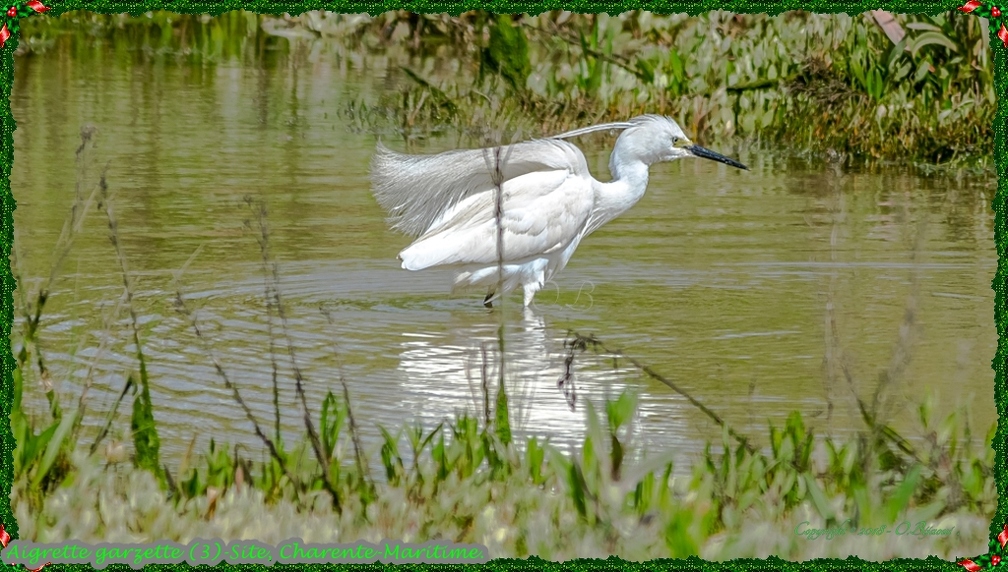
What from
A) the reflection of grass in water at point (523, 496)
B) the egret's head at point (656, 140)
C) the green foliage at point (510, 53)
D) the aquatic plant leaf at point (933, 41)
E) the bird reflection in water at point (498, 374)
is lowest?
the bird reflection in water at point (498, 374)

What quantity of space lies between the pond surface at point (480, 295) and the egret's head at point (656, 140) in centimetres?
64

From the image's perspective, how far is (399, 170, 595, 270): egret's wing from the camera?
749 centimetres

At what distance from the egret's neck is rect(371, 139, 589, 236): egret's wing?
22 centimetres

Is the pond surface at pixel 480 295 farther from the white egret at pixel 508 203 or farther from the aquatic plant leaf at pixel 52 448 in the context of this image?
the white egret at pixel 508 203

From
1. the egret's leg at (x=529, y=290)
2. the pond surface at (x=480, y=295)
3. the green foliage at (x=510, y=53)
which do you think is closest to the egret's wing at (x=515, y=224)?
the egret's leg at (x=529, y=290)

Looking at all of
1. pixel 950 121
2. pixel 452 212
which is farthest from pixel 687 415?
pixel 950 121

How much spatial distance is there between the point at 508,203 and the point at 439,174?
16.0 inches

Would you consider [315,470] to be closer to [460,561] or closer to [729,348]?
[460,561]

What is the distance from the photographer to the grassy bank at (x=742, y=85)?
1117 cm

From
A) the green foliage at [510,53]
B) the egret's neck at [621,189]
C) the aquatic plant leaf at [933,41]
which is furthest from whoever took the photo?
the green foliage at [510,53]

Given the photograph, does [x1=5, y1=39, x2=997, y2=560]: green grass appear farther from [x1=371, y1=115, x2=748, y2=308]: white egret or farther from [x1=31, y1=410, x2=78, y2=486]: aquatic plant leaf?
[x1=371, y1=115, x2=748, y2=308]: white egret

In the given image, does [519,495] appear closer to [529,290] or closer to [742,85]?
[529,290]

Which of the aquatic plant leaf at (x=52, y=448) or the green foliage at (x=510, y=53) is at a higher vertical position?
the green foliage at (x=510, y=53)

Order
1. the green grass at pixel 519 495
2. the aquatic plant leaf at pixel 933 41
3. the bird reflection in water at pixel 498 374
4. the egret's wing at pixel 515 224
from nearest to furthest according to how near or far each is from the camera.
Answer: the green grass at pixel 519 495
the bird reflection in water at pixel 498 374
the egret's wing at pixel 515 224
the aquatic plant leaf at pixel 933 41
